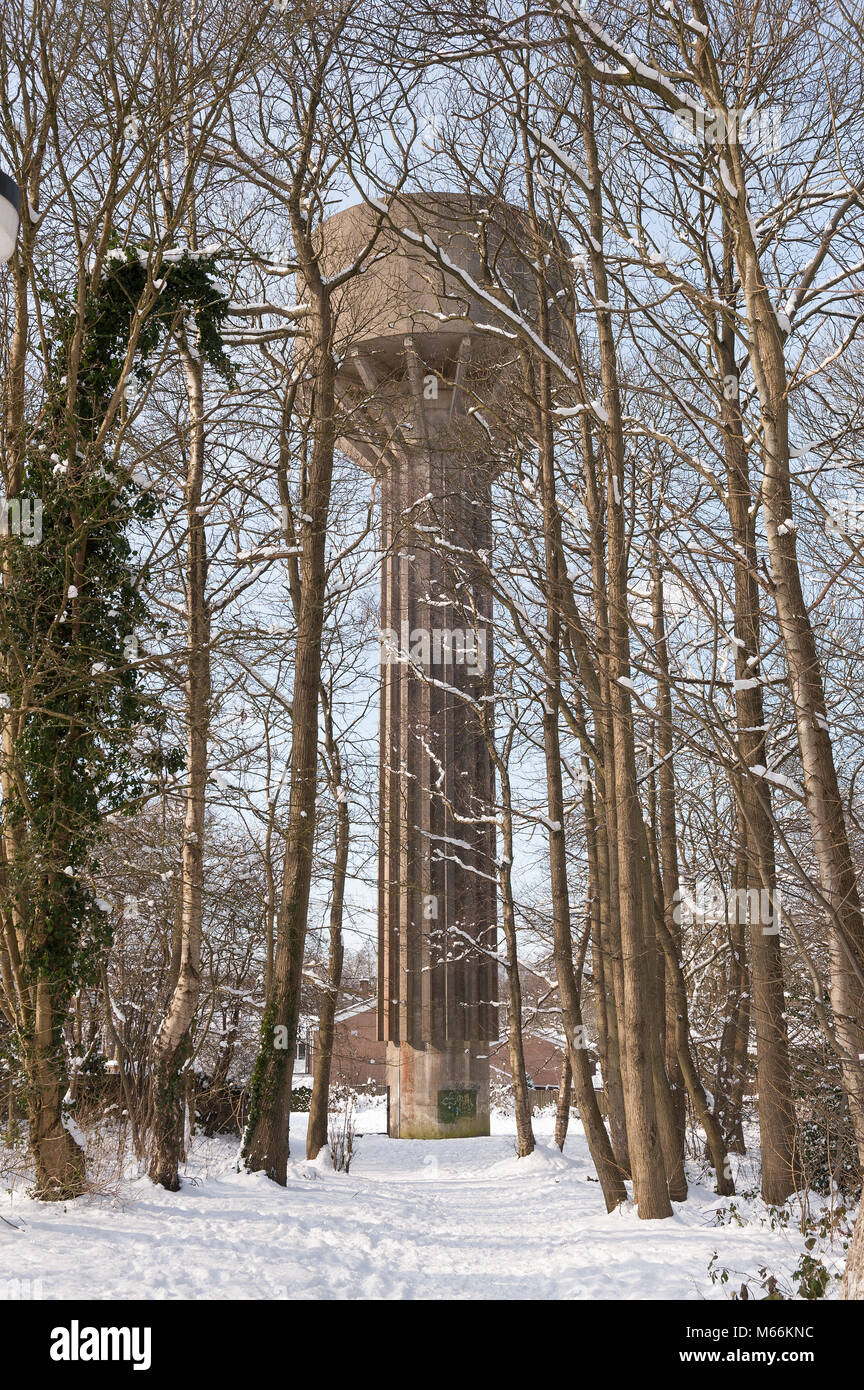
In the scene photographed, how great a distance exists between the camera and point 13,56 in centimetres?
793

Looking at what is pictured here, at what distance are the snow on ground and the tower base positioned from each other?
9309 mm

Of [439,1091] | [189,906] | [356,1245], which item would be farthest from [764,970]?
[439,1091]

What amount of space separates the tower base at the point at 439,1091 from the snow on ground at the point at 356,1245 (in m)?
9.31

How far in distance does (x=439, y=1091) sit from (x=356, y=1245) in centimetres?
1404

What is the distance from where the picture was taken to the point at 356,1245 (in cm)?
825

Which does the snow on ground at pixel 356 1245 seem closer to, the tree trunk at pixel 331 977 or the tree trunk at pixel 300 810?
the tree trunk at pixel 300 810

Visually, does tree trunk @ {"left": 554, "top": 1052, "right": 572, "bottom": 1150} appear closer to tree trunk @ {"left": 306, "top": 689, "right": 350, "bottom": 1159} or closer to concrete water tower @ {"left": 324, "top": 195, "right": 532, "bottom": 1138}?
concrete water tower @ {"left": 324, "top": 195, "right": 532, "bottom": 1138}

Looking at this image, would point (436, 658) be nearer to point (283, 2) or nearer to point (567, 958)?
point (567, 958)

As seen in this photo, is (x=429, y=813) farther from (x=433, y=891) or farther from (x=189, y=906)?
(x=189, y=906)

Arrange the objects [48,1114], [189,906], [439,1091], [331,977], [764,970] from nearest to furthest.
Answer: [48,1114]
[764,970]
[189,906]
[331,977]
[439,1091]

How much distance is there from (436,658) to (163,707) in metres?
15.5

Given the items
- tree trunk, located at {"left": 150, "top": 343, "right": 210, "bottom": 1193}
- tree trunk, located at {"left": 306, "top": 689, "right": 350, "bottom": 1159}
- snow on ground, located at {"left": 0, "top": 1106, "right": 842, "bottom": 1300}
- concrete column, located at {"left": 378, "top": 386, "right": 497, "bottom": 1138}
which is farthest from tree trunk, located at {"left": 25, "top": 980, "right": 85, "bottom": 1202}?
concrete column, located at {"left": 378, "top": 386, "right": 497, "bottom": 1138}

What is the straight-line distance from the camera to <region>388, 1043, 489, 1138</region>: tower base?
857 inches
